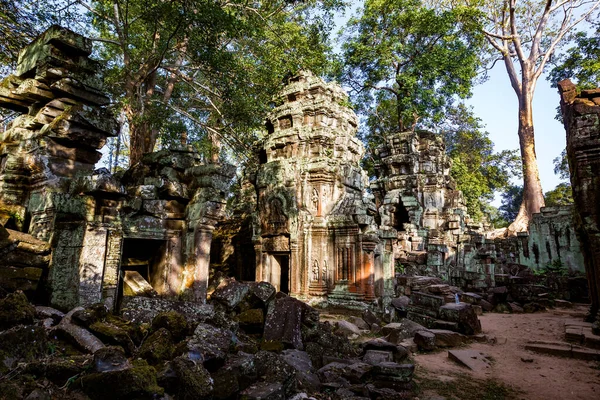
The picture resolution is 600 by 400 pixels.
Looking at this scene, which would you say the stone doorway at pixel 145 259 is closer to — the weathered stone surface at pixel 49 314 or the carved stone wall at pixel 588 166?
the weathered stone surface at pixel 49 314

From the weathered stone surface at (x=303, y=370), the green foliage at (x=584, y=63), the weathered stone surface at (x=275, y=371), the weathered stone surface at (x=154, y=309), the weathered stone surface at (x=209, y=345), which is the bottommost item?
the weathered stone surface at (x=303, y=370)

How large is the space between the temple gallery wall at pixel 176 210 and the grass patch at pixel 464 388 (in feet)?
11.6

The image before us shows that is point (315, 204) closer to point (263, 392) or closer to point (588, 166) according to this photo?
point (588, 166)

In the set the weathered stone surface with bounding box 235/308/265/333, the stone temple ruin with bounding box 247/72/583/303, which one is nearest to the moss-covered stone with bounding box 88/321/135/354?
the weathered stone surface with bounding box 235/308/265/333

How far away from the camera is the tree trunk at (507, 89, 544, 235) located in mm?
23984

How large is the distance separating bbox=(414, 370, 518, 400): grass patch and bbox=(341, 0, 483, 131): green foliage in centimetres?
1706

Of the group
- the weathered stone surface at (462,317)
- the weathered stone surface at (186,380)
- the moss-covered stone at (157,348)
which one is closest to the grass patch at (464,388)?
the weathered stone surface at (462,317)

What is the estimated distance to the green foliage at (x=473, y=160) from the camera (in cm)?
2497

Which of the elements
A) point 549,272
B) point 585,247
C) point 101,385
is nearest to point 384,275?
point 585,247

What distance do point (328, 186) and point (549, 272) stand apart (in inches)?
533

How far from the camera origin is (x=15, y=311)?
300cm

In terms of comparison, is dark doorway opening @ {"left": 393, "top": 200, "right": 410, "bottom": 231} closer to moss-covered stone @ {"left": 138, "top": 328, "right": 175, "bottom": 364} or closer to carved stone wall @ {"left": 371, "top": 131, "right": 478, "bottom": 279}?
carved stone wall @ {"left": 371, "top": 131, "right": 478, "bottom": 279}

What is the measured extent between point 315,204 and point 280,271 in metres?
2.57

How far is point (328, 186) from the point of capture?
36.2 ft
